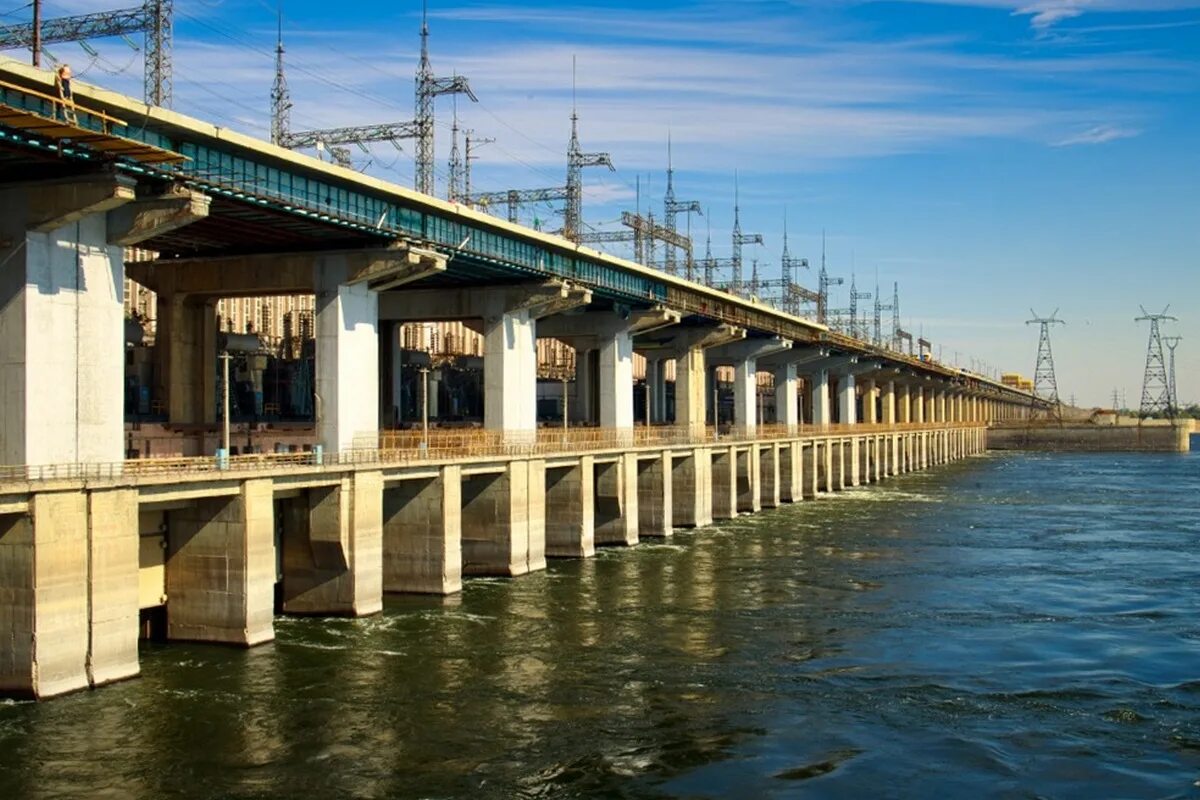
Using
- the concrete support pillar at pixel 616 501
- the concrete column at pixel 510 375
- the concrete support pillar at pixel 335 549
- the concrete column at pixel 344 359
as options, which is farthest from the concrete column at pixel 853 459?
the concrete support pillar at pixel 335 549

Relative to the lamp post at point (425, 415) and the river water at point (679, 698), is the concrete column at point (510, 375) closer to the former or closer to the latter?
the lamp post at point (425, 415)

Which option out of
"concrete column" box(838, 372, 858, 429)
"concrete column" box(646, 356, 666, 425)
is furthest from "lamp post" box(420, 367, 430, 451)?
"concrete column" box(838, 372, 858, 429)

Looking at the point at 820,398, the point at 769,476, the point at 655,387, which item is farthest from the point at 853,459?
the point at 769,476

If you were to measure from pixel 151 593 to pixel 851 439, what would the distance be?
88426 mm

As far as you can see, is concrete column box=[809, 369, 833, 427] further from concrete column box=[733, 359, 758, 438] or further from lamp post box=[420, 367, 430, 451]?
lamp post box=[420, 367, 430, 451]

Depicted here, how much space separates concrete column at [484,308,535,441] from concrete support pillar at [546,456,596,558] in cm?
361

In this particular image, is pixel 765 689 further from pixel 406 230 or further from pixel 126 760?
pixel 406 230

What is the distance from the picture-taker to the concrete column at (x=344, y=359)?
48344mm

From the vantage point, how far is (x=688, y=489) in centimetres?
7469

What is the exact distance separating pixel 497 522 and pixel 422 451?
5.87m

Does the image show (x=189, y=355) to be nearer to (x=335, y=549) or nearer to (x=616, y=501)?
(x=335, y=549)

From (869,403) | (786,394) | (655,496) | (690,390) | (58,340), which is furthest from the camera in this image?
(869,403)

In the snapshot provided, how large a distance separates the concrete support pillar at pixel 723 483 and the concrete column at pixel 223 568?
48341 mm

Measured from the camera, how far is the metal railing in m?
34.0
